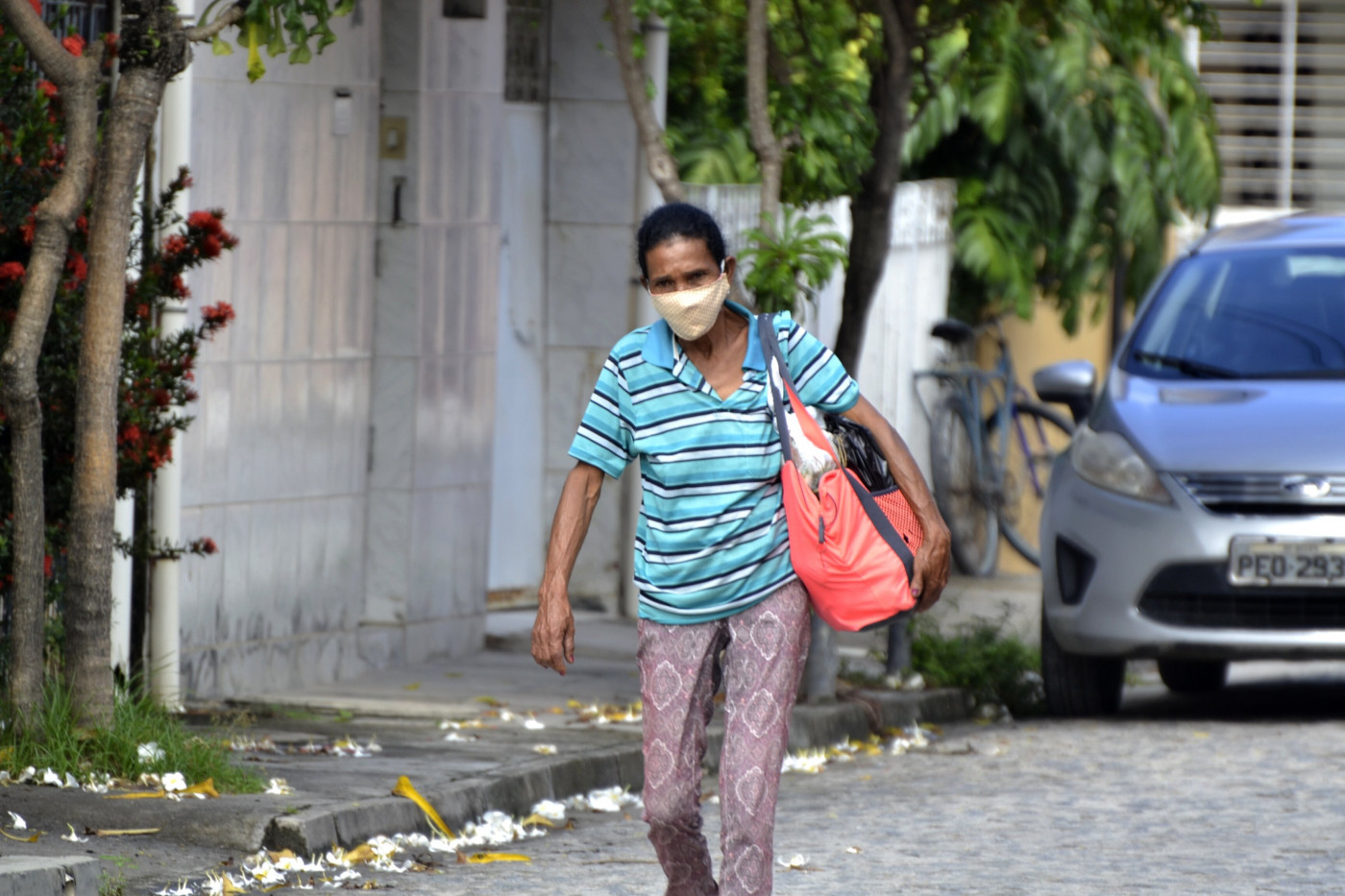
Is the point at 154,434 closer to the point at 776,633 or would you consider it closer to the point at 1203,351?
the point at 776,633

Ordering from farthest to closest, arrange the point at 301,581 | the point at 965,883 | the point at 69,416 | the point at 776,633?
the point at 301,581 < the point at 69,416 < the point at 965,883 < the point at 776,633

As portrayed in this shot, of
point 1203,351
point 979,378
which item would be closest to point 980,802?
point 1203,351

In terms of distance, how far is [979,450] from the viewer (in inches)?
586

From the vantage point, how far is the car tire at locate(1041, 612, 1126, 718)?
30.0ft

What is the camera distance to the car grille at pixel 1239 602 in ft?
27.5

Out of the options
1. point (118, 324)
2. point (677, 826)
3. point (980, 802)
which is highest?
point (118, 324)

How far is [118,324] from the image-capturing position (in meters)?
6.39

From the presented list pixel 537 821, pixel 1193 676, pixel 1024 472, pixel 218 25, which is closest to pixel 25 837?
pixel 537 821

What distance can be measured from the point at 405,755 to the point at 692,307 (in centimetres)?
306

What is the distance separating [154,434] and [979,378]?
8.83 m

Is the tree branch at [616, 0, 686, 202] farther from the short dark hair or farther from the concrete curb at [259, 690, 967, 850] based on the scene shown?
the short dark hair

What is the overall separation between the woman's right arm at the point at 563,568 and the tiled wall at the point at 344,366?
3597 mm

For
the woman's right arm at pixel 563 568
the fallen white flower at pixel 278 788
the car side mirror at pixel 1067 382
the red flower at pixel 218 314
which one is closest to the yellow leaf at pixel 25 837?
the fallen white flower at pixel 278 788

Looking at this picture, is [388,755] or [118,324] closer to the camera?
[118,324]
